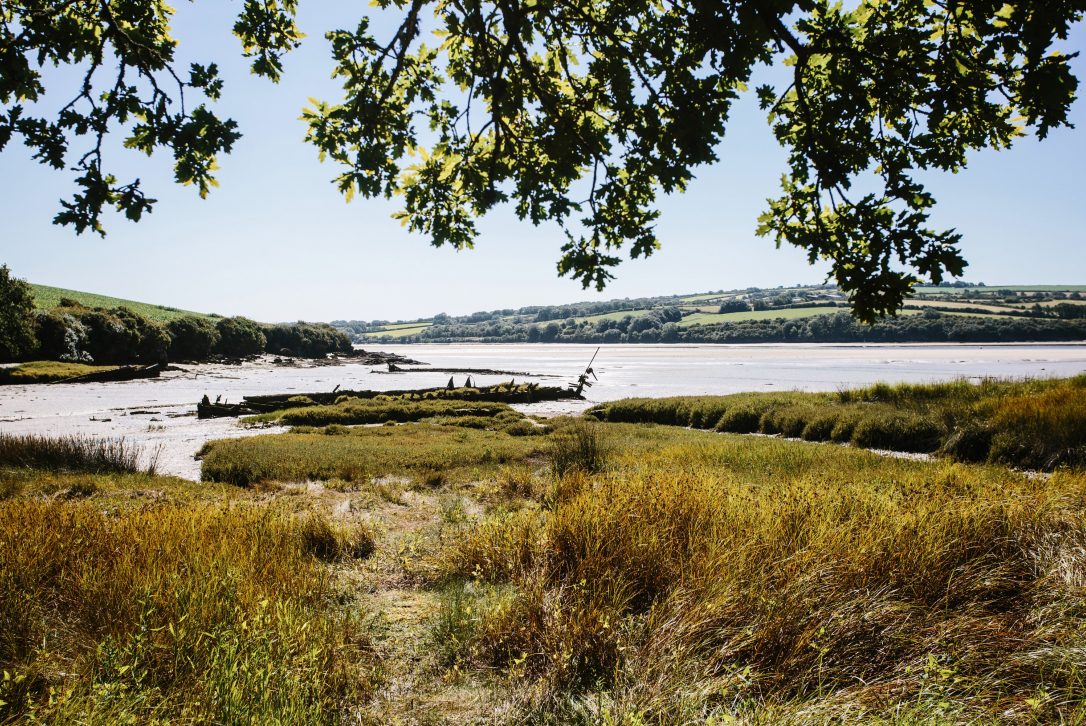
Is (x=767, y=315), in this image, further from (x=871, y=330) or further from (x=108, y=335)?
(x=108, y=335)

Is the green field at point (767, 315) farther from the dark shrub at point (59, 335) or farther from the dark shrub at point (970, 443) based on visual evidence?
the dark shrub at point (59, 335)

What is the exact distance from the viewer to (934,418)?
1820 centimetres

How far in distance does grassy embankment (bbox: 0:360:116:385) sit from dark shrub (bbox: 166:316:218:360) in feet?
103

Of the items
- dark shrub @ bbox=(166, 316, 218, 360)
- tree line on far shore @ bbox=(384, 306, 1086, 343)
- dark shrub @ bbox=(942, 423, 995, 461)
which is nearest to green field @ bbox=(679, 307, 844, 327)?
tree line on far shore @ bbox=(384, 306, 1086, 343)

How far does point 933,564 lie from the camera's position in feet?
14.4

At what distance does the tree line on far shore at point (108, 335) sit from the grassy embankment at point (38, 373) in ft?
11.4

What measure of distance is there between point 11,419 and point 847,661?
136 ft

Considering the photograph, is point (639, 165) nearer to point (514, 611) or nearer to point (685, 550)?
point (685, 550)

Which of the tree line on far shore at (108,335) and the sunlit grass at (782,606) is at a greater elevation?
the tree line on far shore at (108,335)

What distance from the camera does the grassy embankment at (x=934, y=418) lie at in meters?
13.6

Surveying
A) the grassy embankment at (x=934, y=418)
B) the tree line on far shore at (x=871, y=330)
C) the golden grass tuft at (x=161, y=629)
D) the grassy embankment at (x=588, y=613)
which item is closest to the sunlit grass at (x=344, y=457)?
the grassy embankment at (x=588, y=613)

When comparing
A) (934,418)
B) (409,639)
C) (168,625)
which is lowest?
(934,418)

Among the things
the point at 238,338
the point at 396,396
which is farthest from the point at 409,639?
the point at 238,338

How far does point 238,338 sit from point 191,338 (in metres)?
16.2
